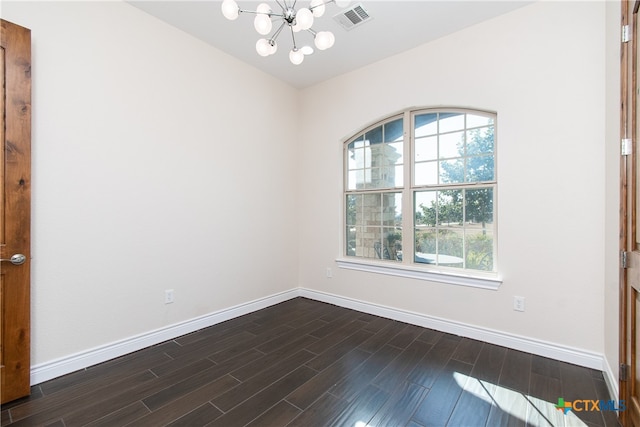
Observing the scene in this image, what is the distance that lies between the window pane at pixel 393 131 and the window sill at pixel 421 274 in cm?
149

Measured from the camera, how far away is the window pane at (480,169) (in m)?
2.79

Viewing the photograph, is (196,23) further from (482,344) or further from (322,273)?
(482,344)

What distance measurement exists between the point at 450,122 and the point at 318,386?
2.76 meters

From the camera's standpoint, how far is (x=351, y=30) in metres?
2.85

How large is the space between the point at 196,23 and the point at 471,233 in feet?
11.0

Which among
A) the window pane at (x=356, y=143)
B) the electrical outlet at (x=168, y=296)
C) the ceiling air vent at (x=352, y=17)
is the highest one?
the ceiling air vent at (x=352, y=17)

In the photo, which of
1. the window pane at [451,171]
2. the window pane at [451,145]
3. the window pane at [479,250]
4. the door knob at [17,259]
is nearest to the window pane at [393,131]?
the window pane at [451,145]

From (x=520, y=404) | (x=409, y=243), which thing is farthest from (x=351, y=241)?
(x=520, y=404)

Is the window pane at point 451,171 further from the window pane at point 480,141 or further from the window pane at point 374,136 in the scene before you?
the window pane at point 374,136

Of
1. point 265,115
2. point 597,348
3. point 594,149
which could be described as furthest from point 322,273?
point 594,149

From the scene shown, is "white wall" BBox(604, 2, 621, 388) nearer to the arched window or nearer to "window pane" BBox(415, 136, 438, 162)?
the arched window

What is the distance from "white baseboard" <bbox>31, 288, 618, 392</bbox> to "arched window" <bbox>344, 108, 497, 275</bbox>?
21.8 inches

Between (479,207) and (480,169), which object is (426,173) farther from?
(479,207)

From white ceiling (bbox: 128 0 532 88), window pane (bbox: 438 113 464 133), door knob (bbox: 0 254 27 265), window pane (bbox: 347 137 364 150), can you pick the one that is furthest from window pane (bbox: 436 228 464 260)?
door knob (bbox: 0 254 27 265)
